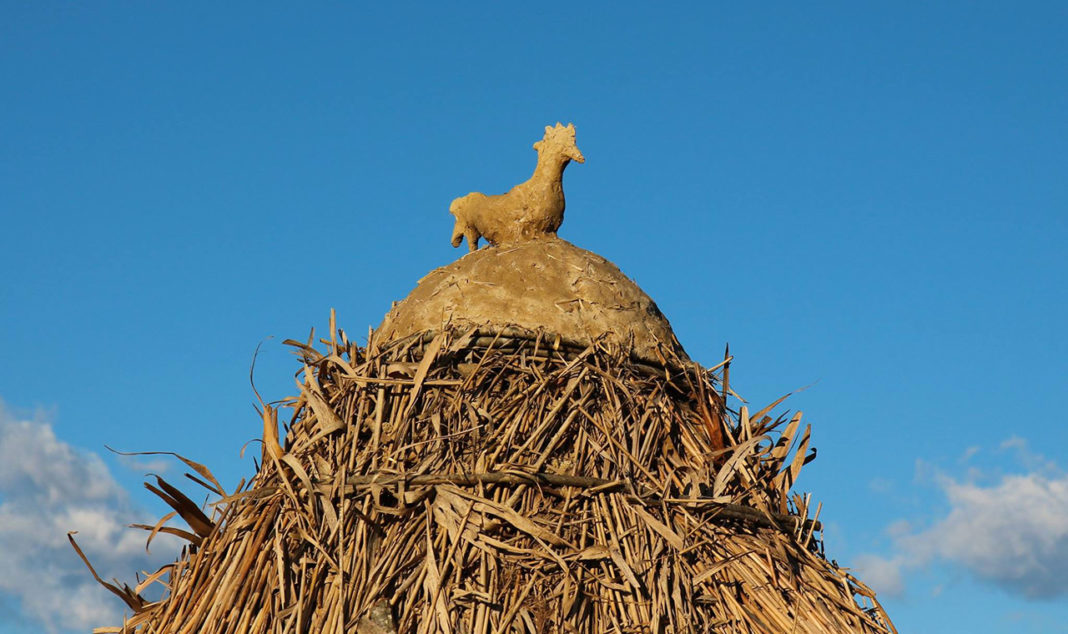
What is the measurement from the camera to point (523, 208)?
29.3 ft

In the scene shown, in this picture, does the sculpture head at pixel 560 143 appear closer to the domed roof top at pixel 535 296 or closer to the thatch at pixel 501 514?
the domed roof top at pixel 535 296

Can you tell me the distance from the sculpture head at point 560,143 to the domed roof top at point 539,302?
934mm

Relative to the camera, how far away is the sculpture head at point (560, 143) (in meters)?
9.16

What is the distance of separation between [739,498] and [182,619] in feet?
10.4

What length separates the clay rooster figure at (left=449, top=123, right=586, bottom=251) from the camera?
29.2 feet

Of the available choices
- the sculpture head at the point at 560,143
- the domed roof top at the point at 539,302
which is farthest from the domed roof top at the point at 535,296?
the sculpture head at the point at 560,143

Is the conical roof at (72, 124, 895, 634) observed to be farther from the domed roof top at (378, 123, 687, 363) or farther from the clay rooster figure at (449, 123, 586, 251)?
the clay rooster figure at (449, 123, 586, 251)

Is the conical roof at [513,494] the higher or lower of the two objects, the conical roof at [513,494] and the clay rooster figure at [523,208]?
the lower

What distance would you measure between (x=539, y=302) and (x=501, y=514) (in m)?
1.71

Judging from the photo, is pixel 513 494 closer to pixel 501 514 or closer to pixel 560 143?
pixel 501 514

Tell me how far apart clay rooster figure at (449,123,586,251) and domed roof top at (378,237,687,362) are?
0.42 meters

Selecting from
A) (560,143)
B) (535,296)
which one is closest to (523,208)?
(560,143)

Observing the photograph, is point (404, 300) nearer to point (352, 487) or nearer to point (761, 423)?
point (352, 487)

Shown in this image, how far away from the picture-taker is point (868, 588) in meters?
7.47
